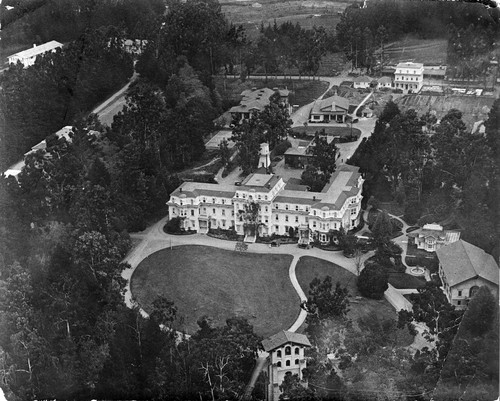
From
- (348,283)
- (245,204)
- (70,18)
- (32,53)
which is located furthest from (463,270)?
(32,53)

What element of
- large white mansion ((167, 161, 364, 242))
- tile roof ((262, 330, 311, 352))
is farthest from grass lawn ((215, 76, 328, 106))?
tile roof ((262, 330, 311, 352))

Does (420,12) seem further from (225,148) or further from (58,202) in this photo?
(58,202)

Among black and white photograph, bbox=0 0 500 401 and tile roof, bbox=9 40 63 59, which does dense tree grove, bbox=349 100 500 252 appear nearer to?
black and white photograph, bbox=0 0 500 401

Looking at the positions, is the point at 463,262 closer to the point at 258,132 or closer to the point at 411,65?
the point at 258,132

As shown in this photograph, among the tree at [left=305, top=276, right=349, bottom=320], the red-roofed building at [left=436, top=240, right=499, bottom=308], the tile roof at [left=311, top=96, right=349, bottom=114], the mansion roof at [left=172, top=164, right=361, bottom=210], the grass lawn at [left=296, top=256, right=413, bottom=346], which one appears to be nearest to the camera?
the red-roofed building at [left=436, top=240, right=499, bottom=308]

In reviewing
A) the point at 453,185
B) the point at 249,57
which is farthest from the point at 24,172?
the point at 249,57

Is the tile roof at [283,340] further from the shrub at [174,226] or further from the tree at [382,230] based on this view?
the shrub at [174,226]
